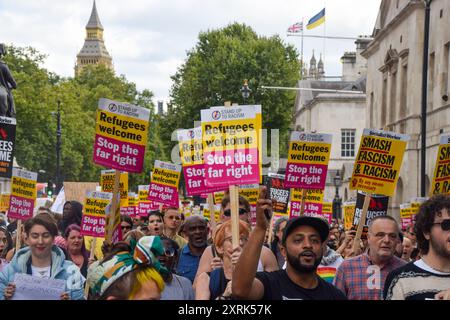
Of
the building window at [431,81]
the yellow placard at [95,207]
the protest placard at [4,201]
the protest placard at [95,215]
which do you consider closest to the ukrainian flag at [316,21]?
the building window at [431,81]

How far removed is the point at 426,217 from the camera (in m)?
6.85

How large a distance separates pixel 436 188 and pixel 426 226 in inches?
272

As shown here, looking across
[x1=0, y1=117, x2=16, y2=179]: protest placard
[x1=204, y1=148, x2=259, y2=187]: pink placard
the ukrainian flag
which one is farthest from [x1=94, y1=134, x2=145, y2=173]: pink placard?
the ukrainian flag

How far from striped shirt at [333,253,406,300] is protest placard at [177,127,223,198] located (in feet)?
23.3

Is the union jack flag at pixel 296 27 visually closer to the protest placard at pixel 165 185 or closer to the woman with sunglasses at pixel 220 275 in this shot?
the protest placard at pixel 165 185

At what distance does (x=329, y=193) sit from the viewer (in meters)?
80.5

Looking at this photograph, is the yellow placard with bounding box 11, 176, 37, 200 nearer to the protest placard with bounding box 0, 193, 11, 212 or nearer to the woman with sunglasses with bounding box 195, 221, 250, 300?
the woman with sunglasses with bounding box 195, 221, 250, 300

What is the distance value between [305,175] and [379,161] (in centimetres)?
200

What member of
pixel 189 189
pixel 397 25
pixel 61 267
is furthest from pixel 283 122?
pixel 61 267

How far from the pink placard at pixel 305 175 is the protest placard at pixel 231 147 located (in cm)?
626

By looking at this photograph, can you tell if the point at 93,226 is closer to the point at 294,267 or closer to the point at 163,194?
the point at 163,194

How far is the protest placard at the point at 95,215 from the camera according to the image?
47.8 ft

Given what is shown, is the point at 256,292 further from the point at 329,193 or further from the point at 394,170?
the point at 329,193
